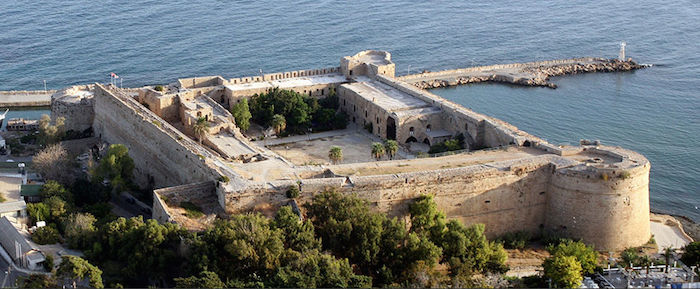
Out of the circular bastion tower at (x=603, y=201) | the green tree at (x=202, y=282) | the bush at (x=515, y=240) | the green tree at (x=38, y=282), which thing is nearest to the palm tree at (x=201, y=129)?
the green tree at (x=38, y=282)

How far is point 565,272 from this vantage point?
40.8 metres

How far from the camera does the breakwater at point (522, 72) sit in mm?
85938

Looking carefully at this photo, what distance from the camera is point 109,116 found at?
200 ft

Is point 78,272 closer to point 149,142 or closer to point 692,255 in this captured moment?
point 149,142

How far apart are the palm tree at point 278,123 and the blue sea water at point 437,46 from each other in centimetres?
2014

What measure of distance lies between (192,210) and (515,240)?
17829 millimetres

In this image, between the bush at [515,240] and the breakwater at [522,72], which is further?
the breakwater at [522,72]

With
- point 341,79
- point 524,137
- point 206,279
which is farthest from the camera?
point 341,79

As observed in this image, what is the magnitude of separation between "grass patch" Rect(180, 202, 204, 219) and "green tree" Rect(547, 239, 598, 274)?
721 inches

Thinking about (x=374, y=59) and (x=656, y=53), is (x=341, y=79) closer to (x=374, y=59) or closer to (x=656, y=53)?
(x=374, y=59)

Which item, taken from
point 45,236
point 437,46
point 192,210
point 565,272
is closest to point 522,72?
point 437,46

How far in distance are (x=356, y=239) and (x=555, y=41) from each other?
6742 cm

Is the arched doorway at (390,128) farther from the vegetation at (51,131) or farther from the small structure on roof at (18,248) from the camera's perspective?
the small structure on roof at (18,248)

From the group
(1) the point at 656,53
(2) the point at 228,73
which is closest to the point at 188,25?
(2) the point at 228,73
